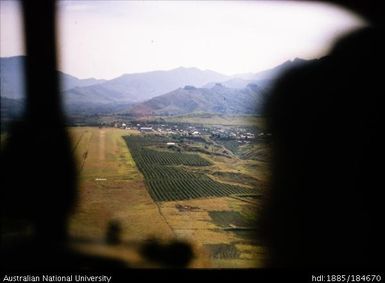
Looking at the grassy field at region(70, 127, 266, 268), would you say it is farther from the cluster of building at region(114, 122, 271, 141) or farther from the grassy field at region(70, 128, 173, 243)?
the cluster of building at region(114, 122, 271, 141)

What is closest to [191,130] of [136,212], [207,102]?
[207,102]

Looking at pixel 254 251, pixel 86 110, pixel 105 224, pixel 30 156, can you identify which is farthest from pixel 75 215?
pixel 254 251

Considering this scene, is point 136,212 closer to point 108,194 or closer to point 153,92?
point 108,194

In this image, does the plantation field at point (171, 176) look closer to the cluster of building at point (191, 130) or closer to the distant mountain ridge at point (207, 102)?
the cluster of building at point (191, 130)

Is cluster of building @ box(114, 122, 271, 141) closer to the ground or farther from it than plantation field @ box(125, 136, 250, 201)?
farther from it

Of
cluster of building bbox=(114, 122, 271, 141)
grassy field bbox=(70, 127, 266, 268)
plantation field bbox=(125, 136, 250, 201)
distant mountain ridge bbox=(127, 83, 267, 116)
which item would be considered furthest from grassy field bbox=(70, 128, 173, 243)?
distant mountain ridge bbox=(127, 83, 267, 116)

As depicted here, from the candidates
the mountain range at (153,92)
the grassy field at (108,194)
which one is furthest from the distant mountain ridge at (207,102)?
the grassy field at (108,194)

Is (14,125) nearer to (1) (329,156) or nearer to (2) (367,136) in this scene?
(1) (329,156)
